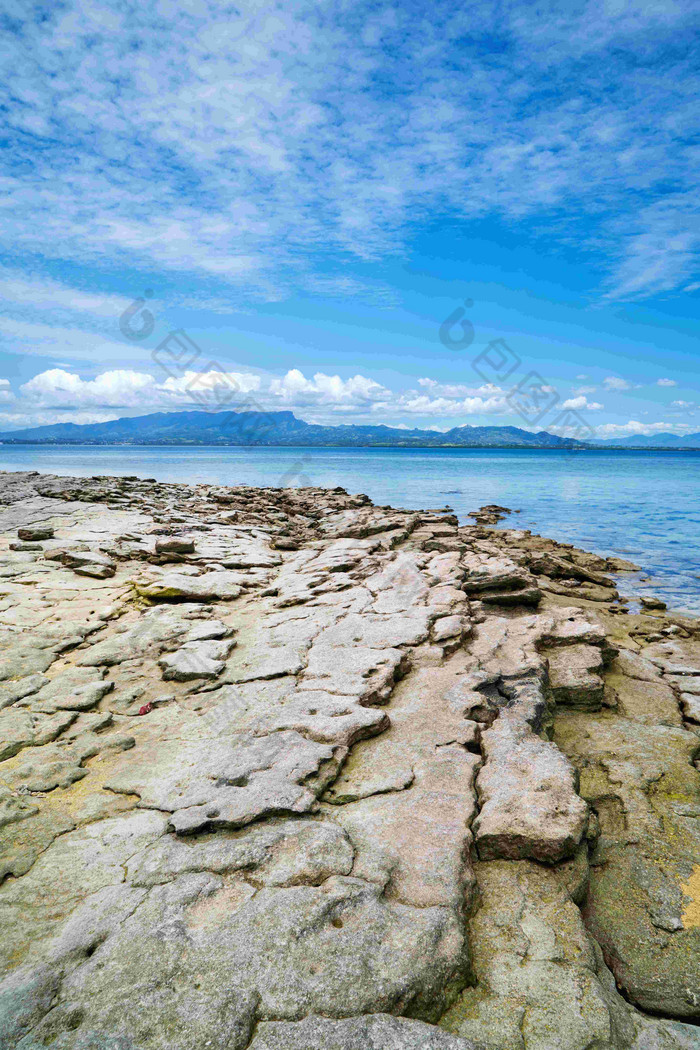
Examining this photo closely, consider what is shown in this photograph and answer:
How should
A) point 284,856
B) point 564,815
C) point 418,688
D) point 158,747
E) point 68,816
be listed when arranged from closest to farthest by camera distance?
point 284,856 → point 564,815 → point 68,816 → point 158,747 → point 418,688

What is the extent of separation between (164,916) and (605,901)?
94.5 inches

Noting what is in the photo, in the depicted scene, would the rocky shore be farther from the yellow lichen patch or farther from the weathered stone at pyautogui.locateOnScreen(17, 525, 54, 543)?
the weathered stone at pyautogui.locateOnScreen(17, 525, 54, 543)

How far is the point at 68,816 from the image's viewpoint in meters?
3.62

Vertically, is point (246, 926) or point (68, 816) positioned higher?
point (246, 926)

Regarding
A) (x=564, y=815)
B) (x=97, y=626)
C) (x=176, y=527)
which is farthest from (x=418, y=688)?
(x=176, y=527)

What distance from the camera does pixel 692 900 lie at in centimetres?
309

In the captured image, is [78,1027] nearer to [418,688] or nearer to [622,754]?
[418,688]

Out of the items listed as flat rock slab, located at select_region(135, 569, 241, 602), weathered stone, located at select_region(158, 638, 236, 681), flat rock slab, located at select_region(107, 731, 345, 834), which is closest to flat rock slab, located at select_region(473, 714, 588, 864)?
flat rock slab, located at select_region(107, 731, 345, 834)

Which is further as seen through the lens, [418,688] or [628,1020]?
[418,688]

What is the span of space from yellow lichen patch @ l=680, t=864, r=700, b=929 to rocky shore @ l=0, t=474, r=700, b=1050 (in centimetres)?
2

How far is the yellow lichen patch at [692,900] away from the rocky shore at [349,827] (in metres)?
0.02

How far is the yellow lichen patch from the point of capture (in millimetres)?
2957

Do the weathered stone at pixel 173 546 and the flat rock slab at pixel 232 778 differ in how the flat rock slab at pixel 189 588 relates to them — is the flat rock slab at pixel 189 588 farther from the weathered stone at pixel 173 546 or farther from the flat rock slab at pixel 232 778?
the flat rock slab at pixel 232 778

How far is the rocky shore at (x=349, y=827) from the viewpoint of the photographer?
229 centimetres
